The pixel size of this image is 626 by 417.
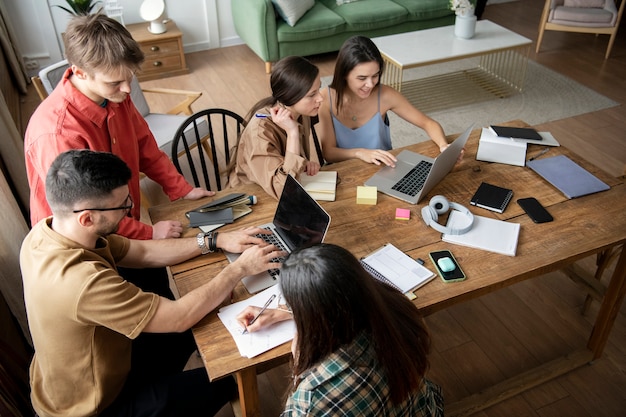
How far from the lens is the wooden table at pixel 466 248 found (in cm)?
154

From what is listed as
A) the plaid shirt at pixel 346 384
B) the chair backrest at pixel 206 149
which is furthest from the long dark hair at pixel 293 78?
the plaid shirt at pixel 346 384

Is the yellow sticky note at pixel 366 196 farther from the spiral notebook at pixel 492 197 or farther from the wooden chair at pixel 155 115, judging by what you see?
the wooden chair at pixel 155 115

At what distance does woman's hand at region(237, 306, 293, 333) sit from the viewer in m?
1.49

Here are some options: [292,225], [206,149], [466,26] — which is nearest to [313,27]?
[466,26]

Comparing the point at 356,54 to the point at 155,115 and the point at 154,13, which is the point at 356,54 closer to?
the point at 155,115

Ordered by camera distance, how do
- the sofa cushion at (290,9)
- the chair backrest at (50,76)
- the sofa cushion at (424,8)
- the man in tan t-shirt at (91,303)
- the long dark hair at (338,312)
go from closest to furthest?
the long dark hair at (338,312), the man in tan t-shirt at (91,303), the chair backrest at (50,76), the sofa cushion at (290,9), the sofa cushion at (424,8)

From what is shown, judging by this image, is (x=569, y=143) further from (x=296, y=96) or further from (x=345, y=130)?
(x=296, y=96)

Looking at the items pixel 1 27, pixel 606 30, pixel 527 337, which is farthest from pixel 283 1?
pixel 527 337

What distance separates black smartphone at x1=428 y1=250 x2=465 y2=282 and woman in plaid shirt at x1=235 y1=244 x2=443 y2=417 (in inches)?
18.5

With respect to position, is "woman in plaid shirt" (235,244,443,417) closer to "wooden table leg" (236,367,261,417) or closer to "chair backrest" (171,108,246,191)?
"wooden table leg" (236,367,261,417)

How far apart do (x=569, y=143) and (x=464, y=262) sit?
258 centimetres

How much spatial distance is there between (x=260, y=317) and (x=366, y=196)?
720 millimetres

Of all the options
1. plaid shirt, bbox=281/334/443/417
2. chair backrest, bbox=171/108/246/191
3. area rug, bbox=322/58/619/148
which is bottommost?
area rug, bbox=322/58/619/148

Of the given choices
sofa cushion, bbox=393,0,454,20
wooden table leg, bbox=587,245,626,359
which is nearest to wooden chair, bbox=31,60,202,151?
wooden table leg, bbox=587,245,626,359
